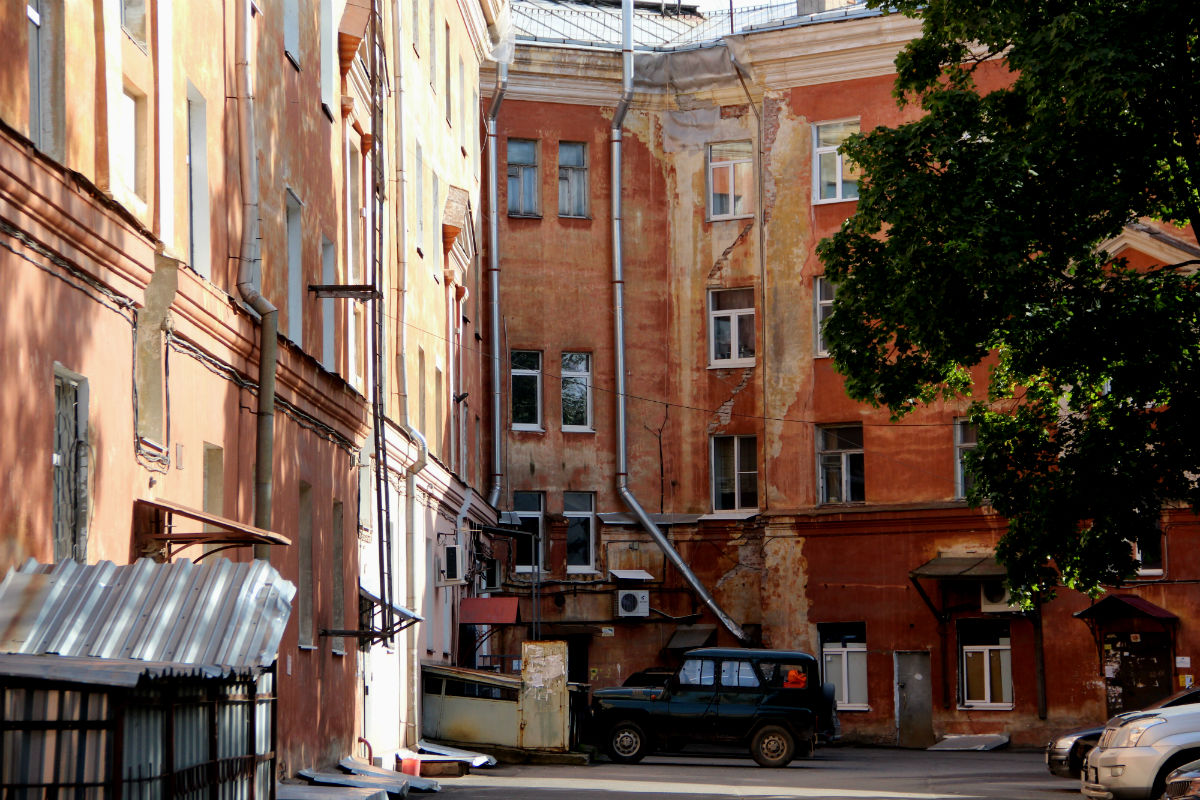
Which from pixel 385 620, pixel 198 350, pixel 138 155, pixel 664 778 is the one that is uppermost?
pixel 138 155

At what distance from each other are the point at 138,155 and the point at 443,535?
56.1ft

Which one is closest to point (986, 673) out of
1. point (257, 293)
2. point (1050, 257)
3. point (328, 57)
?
point (1050, 257)

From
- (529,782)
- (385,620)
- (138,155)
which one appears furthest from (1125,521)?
(138,155)

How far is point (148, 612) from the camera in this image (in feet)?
34.3

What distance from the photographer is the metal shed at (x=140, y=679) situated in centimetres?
771

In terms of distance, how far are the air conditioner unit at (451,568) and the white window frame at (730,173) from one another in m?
12.0

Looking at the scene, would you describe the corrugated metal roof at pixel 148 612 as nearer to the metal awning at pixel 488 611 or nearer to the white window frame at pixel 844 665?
the metal awning at pixel 488 611

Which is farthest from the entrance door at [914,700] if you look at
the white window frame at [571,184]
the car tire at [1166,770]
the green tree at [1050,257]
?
the car tire at [1166,770]

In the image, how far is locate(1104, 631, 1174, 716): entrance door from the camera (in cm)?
3238

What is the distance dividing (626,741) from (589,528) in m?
11.5

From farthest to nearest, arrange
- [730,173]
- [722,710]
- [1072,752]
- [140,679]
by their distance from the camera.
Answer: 1. [730,173]
2. [722,710]
3. [1072,752]
4. [140,679]

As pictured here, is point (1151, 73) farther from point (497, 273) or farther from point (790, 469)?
point (497, 273)

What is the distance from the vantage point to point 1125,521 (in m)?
20.9

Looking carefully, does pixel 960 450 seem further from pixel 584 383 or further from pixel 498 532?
pixel 498 532
